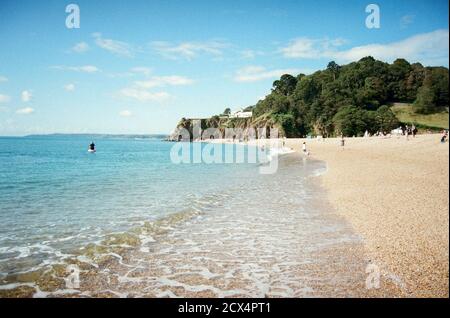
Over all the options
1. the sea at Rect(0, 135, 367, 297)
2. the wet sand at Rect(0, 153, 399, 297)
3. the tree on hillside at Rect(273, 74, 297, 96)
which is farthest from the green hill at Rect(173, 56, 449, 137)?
the wet sand at Rect(0, 153, 399, 297)

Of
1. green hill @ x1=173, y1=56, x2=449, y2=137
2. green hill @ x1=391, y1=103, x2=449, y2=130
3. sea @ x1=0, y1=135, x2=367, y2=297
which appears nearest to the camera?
sea @ x1=0, y1=135, x2=367, y2=297

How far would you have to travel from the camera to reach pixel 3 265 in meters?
8.31

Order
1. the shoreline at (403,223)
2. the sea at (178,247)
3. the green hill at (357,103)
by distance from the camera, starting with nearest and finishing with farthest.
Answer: the shoreline at (403,223)
the sea at (178,247)
the green hill at (357,103)

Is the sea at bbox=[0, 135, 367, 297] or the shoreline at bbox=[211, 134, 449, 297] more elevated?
the shoreline at bbox=[211, 134, 449, 297]

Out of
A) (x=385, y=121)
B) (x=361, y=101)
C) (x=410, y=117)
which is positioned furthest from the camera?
(x=361, y=101)

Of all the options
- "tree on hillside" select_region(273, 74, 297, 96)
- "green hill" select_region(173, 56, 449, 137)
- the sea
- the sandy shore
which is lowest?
the sea

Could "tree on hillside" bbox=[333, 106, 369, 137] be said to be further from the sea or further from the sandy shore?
the sea

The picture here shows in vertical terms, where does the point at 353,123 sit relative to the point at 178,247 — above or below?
above

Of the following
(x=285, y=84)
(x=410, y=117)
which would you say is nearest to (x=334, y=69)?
(x=285, y=84)

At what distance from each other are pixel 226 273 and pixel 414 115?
314 feet

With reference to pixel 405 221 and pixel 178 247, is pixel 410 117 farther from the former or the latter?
pixel 178 247

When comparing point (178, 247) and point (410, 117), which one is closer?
point (178, 247)

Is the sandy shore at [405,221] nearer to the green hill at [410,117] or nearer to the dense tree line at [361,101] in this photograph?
the green hill at [410,117]

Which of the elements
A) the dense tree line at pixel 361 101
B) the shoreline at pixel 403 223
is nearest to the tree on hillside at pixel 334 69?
the dense tree line at pixel 361 101
